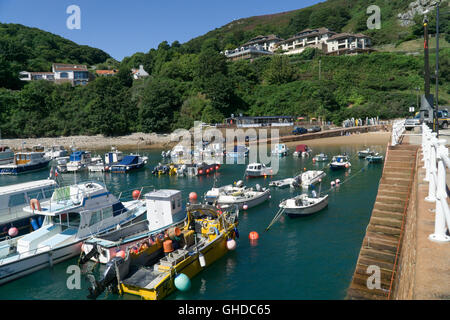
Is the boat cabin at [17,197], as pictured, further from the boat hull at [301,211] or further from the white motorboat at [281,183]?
the white motorboat at [281,183]

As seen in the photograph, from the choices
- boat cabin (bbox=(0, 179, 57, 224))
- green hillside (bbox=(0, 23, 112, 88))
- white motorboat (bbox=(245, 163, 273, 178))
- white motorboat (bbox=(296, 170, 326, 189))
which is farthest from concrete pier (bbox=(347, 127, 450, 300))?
green hillside (bbox=(0, 23, 112, 88))

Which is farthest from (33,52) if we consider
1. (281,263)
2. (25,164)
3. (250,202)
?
(281,263)

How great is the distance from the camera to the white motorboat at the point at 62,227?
671 inches

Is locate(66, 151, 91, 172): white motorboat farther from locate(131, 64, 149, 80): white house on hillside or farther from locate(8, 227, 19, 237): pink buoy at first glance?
locate(131, 64, 149, 80): white house on hillside

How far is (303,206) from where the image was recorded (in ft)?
78.6

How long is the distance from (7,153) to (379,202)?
57.8m

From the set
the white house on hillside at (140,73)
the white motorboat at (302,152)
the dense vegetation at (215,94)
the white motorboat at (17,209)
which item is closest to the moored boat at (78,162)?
the white motorboat at (17,209)

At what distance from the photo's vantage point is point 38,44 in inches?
5364

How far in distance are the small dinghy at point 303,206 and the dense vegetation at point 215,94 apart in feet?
199

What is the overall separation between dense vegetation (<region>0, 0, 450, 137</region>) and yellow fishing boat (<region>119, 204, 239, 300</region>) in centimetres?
6528

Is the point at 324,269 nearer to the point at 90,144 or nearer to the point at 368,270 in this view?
the point at 368,270

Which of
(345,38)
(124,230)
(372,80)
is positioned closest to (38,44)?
(345,38)

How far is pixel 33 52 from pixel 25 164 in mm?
99645

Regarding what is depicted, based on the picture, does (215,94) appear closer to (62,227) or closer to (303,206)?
(303,206)
